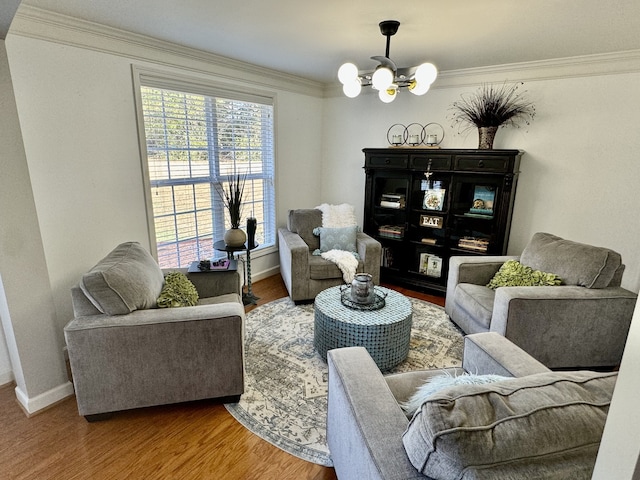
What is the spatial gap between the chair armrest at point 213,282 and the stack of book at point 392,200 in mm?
2098

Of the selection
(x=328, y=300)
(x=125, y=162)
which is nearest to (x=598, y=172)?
(x=328, y=300)

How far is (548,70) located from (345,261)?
258 centimetres

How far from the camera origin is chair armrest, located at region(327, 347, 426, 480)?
40.4 inches

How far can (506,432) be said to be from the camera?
0.86 meters

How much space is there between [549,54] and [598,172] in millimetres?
1128

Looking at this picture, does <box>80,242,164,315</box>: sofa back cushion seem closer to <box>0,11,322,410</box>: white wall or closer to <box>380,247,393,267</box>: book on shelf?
<box>0,11,322,410</box>: white wall

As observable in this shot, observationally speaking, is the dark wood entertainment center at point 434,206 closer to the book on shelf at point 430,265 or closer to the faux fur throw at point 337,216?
the book on shelf at point 430,265

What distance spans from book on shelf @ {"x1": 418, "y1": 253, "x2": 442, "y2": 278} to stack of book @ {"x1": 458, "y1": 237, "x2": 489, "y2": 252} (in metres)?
0.33

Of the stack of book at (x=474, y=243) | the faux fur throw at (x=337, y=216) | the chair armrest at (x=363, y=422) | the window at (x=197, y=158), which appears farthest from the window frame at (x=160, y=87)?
the stack of book at (x=474, y=243)

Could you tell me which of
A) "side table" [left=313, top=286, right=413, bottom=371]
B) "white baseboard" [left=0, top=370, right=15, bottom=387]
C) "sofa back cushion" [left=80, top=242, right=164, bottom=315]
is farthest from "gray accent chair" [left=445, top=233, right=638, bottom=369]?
"white baseboard" [left=0, top=370, right=15, bottom=387]

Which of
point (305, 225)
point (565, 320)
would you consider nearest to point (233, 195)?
point (305, 225)

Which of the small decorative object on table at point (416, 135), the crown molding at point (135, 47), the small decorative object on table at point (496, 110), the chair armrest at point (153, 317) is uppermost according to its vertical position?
the crown molding at point (135, 47)

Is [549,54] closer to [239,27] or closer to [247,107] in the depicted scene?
[239,27]

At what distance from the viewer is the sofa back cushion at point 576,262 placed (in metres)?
2.40
